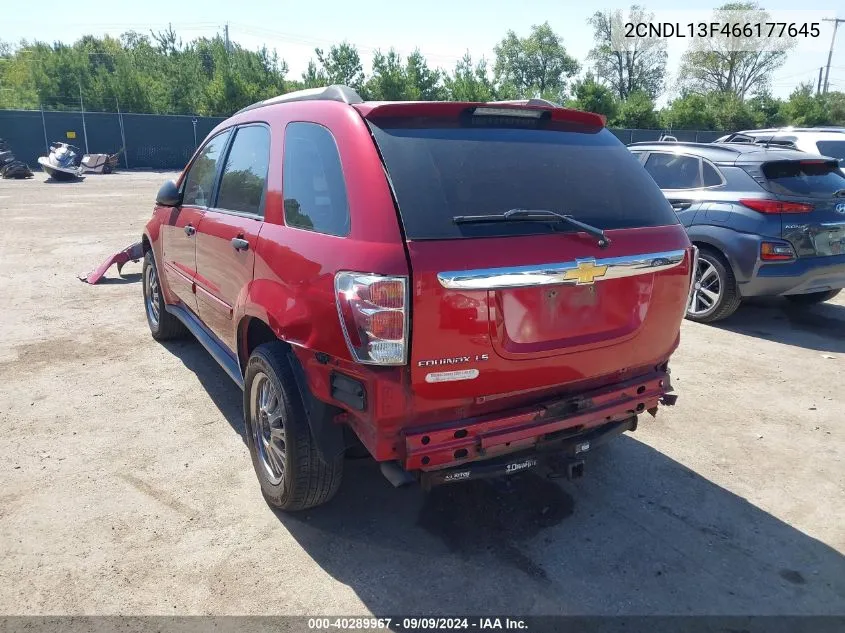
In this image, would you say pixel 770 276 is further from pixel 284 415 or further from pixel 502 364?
pixel 284 415

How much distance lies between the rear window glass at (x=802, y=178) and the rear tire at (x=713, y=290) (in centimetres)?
87

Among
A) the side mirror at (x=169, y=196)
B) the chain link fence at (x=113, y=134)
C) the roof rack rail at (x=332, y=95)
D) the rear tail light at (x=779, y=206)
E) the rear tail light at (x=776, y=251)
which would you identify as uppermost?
the chain link fence at (x=113, y=134)

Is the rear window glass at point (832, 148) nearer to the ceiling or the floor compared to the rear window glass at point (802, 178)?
nearer to the ceiling

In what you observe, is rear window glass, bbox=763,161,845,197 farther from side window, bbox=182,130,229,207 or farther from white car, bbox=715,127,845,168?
side window, bbox=182,130,229,207

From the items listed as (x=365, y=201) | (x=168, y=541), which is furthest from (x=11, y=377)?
(x=365, y=201)

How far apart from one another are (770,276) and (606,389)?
4164 mm

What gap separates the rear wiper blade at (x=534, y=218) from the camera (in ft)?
8.33

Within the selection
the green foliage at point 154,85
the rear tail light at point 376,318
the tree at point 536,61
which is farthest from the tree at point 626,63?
the rear tail light at point 376,318

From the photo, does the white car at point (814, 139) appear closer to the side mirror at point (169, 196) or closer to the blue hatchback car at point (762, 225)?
the blue hatchback car at point (762, 225)

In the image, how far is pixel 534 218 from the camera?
2.66m

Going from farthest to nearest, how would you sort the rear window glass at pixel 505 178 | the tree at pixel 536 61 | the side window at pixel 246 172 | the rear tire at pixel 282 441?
the tree at pixel 536 61 → the side window at pixel 246 172 → the rear tire at pixel 282 441 → the rear window glass at pixel 505 178

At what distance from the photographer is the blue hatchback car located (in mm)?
6102

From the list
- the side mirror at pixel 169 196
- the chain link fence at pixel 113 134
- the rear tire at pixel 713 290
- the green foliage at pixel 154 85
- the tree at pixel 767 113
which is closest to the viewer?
the side mirror at pixel 169 196

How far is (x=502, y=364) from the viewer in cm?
259
